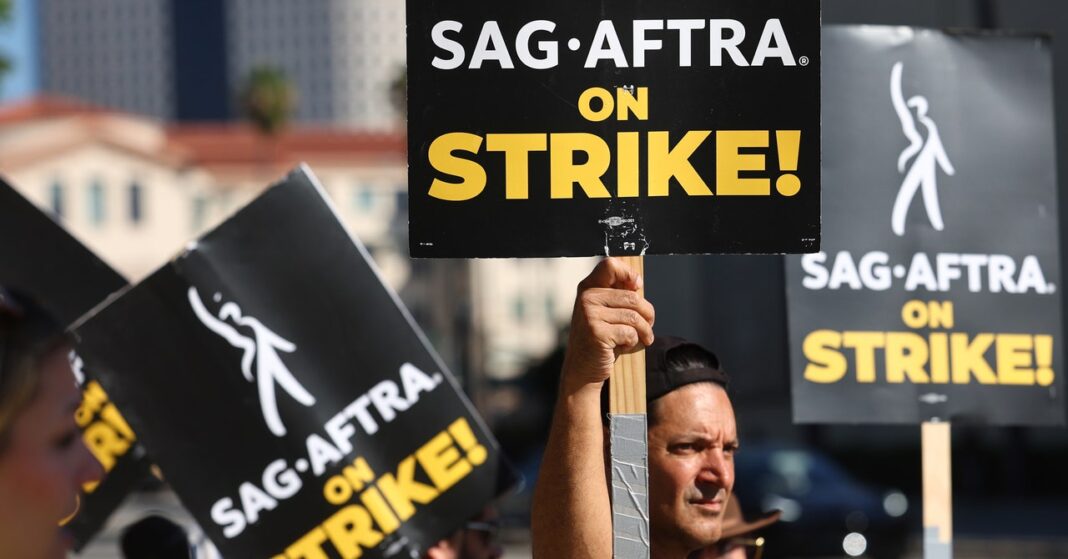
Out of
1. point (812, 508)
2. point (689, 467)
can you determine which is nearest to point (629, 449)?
point (689, 467)

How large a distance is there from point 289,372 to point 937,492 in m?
1.88

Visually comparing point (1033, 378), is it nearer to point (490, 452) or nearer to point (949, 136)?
point (949, 136)

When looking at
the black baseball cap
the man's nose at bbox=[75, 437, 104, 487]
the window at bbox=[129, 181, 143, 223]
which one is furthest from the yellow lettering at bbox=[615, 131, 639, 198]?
the window at bbox=[129, 181, 143, 223]

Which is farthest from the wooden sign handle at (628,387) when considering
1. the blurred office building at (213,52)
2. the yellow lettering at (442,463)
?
the blurred office building at (213,52)

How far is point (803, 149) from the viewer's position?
3.15 metres

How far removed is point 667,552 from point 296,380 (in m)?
1.56

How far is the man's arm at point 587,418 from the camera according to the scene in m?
2.97

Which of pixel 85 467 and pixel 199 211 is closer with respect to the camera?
pixel 85 467

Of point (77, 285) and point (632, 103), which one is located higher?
point (632, 103)

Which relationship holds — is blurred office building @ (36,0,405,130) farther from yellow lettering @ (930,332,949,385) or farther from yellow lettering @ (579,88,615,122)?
yellow lettering @ (579,88,615,122)

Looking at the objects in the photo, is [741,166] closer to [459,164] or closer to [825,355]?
[459,164]

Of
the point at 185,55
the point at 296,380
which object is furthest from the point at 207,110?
the point at 296,380

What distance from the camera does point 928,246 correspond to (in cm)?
485

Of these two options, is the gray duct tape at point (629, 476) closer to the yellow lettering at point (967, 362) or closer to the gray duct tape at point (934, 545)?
the gray duct tape at point (934, 545)
